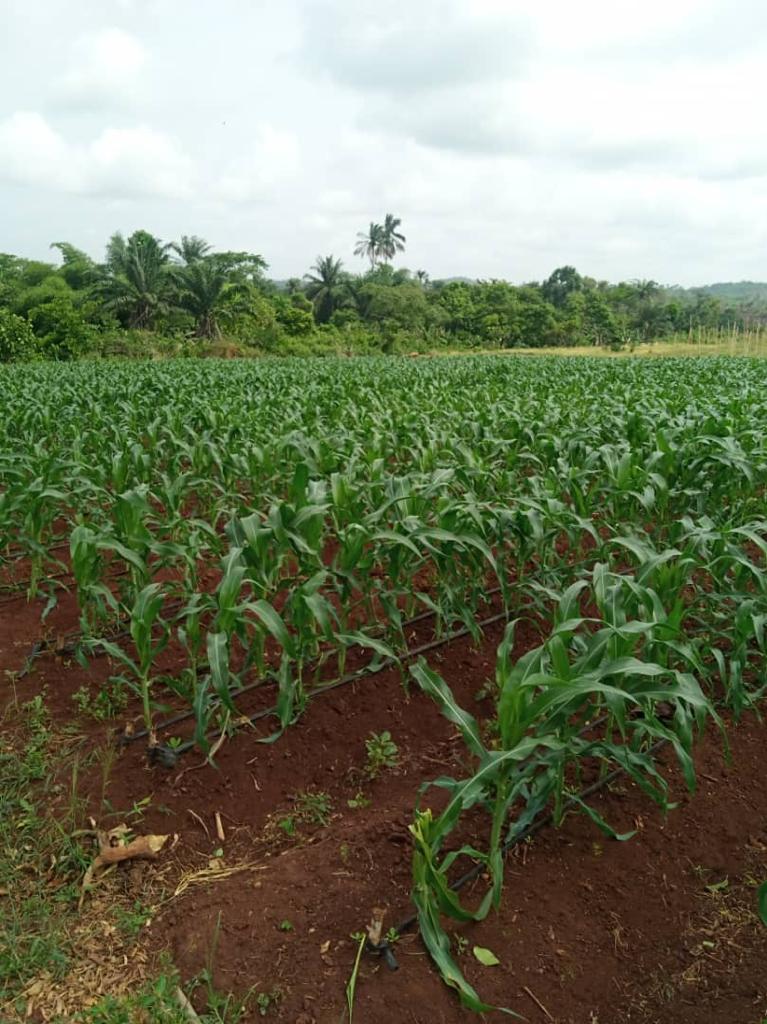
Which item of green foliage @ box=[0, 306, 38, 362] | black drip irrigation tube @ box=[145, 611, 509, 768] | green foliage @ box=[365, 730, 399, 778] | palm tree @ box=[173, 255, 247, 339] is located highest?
palm tree @ box=[173, 255, 247, 339]

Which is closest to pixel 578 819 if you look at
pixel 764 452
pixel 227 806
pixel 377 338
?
pixel 227 806

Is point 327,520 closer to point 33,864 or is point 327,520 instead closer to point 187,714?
point 187,714

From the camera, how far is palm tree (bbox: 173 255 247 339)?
35625mm

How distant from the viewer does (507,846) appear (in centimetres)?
210

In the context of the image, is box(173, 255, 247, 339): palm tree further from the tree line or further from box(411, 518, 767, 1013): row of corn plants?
box(411, 518, 767, 1013): row of corn plants

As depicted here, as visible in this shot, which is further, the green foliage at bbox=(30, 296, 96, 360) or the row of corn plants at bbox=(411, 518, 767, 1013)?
the green foliage at bbox=(30, 296, 96, 360)

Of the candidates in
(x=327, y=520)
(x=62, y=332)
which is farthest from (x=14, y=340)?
(x=327, y=520)

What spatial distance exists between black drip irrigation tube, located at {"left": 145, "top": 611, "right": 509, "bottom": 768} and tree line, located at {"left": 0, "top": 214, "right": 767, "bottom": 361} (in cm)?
2970

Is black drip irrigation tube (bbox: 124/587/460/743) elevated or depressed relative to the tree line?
depressed

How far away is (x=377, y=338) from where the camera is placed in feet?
139

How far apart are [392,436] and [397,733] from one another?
10.7 feet

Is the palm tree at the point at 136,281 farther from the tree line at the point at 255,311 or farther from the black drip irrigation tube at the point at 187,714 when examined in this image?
the black drip irrigation tube at the point at 187,714

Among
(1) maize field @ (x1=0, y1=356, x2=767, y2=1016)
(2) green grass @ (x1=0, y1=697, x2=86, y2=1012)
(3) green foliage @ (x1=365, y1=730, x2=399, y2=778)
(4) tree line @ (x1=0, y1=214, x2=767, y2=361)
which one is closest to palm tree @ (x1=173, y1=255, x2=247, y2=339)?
(4) tree line @ (x1=0, y1=214, x2=767, y2=361)

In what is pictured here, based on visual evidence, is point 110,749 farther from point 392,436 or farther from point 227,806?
point 392,436
